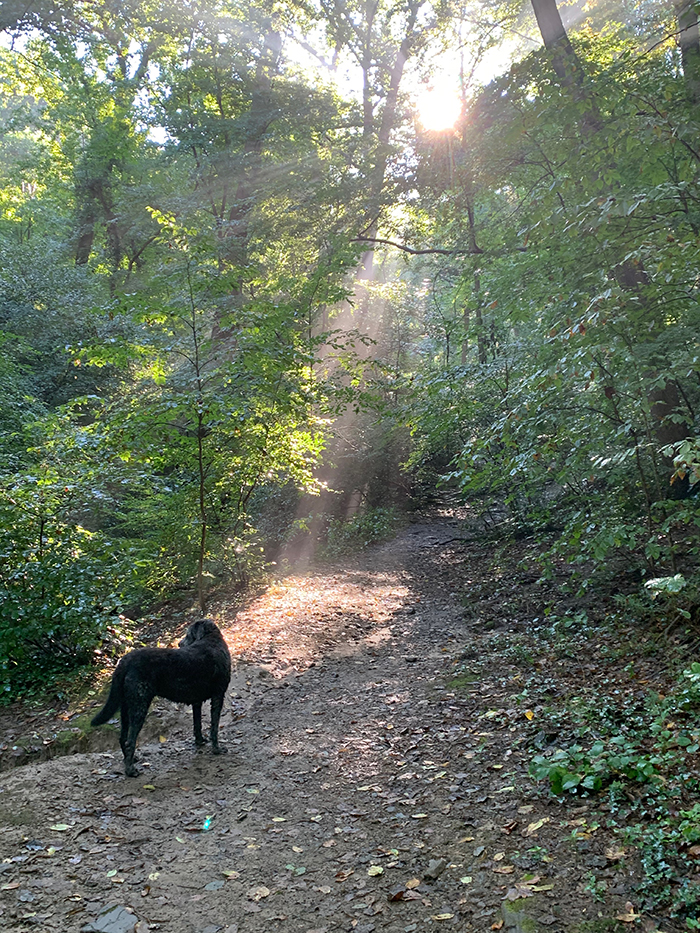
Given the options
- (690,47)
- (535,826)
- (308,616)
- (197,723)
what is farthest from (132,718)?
(690,47)

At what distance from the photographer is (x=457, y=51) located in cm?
1540

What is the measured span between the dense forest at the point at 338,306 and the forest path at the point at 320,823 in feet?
5.74

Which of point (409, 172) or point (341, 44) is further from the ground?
point (341, 44)

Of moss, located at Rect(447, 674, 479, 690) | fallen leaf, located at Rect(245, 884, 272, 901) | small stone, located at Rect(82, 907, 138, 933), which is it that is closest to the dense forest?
moss, located at Rect(447, 674, 479, 690)

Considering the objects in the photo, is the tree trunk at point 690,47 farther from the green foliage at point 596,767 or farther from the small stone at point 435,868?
the small stone at point 435,868

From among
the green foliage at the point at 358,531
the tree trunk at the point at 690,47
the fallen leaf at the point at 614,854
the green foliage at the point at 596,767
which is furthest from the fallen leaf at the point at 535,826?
the green foliage at the point at 358,531

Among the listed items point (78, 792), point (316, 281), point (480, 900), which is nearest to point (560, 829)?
point (480, 900)

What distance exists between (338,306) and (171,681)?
602 inches

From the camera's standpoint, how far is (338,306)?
18250 mm

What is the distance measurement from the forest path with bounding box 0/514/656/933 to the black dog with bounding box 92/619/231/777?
38 centimetres

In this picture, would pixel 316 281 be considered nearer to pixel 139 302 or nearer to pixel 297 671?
pixel 139 302

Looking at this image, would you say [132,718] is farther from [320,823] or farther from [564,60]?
[564,60]

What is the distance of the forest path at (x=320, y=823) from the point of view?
2996 millimetres

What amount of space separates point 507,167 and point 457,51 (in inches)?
404
